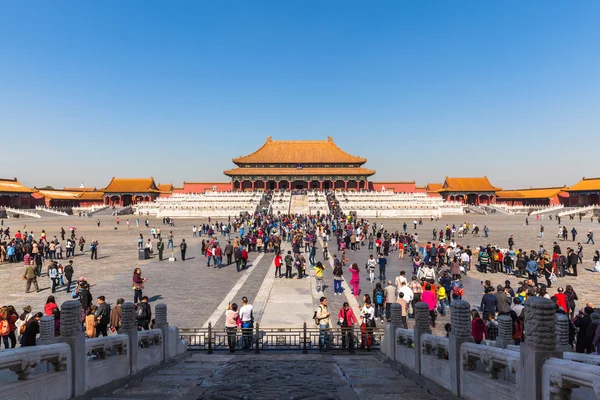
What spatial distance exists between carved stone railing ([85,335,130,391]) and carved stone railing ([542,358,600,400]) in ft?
17.9

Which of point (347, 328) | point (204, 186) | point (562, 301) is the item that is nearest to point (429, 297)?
point (347, 328)

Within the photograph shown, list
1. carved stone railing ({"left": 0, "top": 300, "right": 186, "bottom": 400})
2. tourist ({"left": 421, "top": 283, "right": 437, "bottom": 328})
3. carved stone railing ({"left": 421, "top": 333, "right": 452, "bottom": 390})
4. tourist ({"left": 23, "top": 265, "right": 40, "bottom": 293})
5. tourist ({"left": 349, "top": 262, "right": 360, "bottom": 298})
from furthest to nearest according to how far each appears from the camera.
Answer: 1. tourist ({"left": 23, "top": 265, "right": 40, "bottom": 293})
2. tourist ({"left": 349, "top": 262, "right": 360, "bottom": 298})
3. tourist ({"left": 421, "top": 283, "right": 437, "bottom": 328})
4. carved stone railing ({"left": 421, "top": 333, "right": 452, "bottom": 390})
5. carved stone railing ({"left": 0, "top": 300, "right": 186, "bottom": 400})

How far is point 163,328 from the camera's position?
7.80 meters

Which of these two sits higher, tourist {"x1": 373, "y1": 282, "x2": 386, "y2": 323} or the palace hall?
the palace hall

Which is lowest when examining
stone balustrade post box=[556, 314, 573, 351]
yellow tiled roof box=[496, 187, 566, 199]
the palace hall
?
stone balustrade post box=[556, 314, 573, 351]

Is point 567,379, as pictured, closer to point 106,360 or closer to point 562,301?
point 106,360

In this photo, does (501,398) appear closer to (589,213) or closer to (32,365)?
(32,365)

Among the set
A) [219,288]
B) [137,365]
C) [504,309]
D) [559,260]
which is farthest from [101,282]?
[559,260]

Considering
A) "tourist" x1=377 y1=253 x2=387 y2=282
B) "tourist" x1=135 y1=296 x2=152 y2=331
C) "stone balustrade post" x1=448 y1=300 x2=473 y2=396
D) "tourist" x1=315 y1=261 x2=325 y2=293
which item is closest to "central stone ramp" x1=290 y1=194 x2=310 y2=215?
"tourist" x1=377 y1=253 x2=387 y2=282

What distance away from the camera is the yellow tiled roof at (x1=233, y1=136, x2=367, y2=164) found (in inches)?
3110

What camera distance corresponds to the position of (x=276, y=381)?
568cm

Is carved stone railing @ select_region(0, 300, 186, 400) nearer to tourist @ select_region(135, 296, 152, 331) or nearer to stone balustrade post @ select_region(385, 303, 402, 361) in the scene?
tourist @ select_region(135, 296, 152, 331)

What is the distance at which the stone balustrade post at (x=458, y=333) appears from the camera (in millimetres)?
5250

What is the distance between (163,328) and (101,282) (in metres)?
9.10
